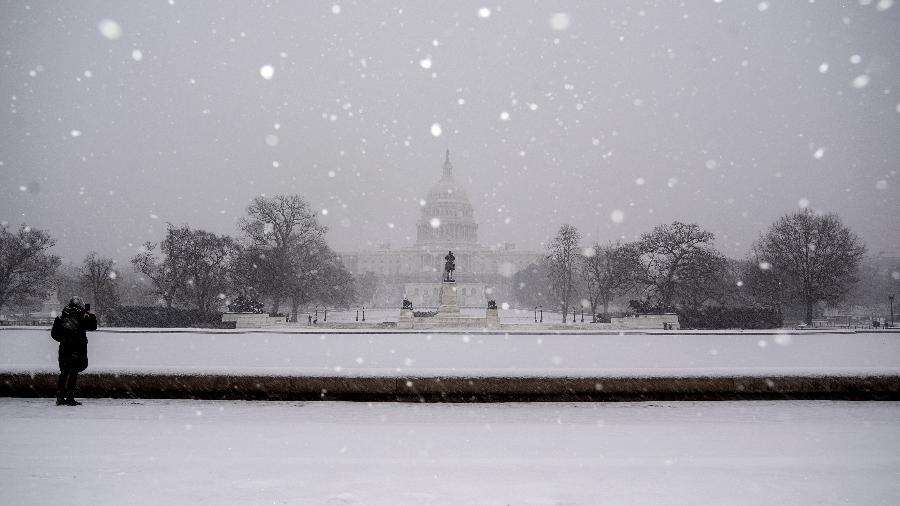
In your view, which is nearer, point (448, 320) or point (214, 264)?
point (448, 320)

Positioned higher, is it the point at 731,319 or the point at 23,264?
the point at 23,264

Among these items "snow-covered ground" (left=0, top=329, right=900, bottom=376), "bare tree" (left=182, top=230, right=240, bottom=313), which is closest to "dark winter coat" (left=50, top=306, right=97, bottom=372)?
"snow-covered ground" (left=0, top=329, right=900, bottom=376)

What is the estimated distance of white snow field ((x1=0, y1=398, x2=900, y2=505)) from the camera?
22.2 feet

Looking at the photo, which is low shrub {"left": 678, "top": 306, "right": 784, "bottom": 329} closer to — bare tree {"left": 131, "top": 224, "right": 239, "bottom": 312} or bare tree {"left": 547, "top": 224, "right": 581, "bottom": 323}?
bare tree {"left": 547, "top": 224, "right": 581, "bottom": 323}

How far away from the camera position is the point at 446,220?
145 m

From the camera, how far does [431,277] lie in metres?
127

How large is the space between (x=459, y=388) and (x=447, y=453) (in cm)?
377

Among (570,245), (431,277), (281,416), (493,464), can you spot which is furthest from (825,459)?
(431,277)

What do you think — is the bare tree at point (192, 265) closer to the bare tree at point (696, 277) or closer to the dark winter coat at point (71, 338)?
the bare tree at point (696, 277)

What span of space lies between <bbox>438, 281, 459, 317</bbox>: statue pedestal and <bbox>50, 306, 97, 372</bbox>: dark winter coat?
33.2 metres

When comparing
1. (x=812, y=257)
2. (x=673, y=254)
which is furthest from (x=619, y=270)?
(x=812, y=257)

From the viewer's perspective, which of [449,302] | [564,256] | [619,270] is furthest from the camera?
[564,256]

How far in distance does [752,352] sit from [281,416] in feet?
47.7

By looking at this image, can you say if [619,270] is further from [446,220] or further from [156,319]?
[446,220]
